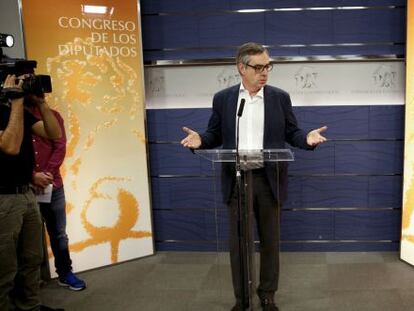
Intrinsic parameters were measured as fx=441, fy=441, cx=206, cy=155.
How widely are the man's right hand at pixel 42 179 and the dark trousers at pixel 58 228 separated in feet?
0.89

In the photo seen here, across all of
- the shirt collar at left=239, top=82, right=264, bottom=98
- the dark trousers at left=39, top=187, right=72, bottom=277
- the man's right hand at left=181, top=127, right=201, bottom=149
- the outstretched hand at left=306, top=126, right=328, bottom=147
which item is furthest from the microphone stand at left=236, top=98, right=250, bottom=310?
the dark trousers at left=39, top=187, right=72, bottom=277

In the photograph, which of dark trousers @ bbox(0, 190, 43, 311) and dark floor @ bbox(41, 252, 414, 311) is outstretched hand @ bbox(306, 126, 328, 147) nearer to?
dark floor @ bbox(41, 252, 414, 311)

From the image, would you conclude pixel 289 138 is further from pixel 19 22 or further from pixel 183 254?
pixel 19 22

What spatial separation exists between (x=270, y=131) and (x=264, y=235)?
65 cm

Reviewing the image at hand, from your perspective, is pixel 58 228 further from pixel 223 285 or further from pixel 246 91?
pixel 246 91

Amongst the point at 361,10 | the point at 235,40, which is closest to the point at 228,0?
the point at 235,40

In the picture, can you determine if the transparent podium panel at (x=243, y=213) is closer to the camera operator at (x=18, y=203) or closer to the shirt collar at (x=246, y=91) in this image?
the shirt collar at (x=246, y=91)

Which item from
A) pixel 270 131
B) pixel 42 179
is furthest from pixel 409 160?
pixel 42 179

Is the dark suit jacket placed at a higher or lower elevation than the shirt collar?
lower

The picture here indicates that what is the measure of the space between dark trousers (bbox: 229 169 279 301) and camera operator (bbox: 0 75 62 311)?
117cm

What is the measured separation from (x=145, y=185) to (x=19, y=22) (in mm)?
1560

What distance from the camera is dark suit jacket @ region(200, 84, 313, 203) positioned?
259cm

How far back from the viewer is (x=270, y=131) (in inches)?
103

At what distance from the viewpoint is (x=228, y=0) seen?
3604 millimetres
